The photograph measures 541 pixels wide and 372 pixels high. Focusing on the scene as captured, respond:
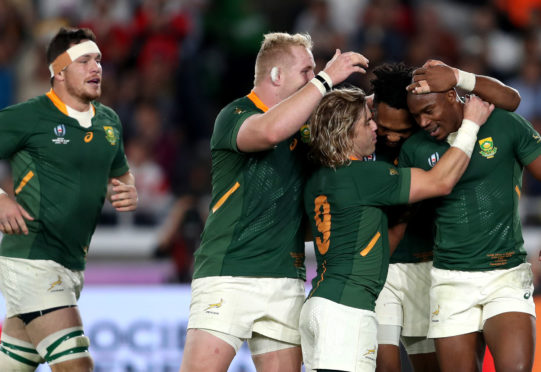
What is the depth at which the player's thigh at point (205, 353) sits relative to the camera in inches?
198

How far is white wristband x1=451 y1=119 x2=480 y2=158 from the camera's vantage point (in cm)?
514

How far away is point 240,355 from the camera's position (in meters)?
7.44

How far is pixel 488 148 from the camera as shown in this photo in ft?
17.5

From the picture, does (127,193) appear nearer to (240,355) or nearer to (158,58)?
(240,355)

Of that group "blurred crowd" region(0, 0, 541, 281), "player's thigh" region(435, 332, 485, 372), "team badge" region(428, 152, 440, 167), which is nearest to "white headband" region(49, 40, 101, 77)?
"team badge" region(428, 152, 440, 167)

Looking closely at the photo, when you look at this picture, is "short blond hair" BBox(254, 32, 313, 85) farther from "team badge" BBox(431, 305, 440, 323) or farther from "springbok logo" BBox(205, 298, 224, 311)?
"team badge" BBox(431, 305, 440, 323)

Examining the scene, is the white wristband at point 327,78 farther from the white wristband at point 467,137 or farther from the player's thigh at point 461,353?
the player's thigh at point 461,353

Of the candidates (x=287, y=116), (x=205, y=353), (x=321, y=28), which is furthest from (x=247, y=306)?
(x=321, y=28)

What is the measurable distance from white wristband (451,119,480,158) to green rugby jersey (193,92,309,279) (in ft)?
3.11

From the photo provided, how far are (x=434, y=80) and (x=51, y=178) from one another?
2.41 meters

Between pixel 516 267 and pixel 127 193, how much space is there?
244 centimetres

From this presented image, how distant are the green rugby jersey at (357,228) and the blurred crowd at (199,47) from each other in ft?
17.3

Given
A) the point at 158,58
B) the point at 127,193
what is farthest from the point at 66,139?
the point at 158,58

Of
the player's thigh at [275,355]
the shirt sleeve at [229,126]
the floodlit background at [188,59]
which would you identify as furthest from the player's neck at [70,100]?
the floodlit background at [188,59]
